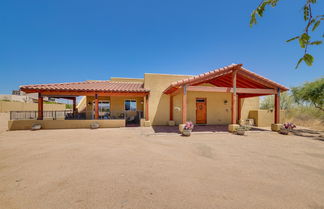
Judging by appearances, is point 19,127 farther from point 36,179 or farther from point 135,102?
point 36,179

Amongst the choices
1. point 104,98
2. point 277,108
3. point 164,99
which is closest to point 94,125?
point 104,98

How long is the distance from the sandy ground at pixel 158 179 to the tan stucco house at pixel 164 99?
15.8ft

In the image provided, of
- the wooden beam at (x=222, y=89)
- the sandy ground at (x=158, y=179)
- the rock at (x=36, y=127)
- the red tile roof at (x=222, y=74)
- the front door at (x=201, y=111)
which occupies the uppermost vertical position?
the red tile roof at (x=222, y=74)

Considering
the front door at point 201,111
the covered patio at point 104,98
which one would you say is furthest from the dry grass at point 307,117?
the covered patio at point 104,98

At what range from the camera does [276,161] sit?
12.7ft

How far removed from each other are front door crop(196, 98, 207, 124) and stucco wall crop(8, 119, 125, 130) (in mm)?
6820

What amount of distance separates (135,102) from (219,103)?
842 centimetres

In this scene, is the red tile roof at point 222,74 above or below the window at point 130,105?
above

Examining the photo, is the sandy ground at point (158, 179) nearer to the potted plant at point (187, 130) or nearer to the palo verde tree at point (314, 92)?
the potted plant at point (187, 130)

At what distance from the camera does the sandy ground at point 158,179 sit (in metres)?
2.15

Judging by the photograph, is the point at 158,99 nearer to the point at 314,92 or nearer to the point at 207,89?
the point at 207,89

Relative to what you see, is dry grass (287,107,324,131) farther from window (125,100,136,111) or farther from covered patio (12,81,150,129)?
window (125,100,136,111)

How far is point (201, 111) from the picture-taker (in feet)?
38.7

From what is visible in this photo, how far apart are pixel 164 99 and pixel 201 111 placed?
376 centimetres
